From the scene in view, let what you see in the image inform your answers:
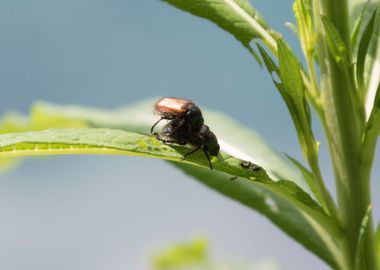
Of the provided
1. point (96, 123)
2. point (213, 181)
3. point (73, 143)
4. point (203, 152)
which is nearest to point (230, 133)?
point (213, 181)

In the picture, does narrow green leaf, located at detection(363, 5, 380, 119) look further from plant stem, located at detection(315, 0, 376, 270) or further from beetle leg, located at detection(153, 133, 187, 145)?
beetle leg, located at detection(153, 133, 187, 145)

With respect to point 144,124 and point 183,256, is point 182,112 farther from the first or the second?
point 183,256

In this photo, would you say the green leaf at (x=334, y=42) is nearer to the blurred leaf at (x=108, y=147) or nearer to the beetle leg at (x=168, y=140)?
the blurred leaf at (x=108, y=147)

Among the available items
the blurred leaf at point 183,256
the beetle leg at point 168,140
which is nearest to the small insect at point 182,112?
the beetle leg at point 168,140

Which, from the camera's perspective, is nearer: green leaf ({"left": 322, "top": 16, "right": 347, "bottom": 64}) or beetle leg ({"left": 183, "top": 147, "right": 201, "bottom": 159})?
green leaf ({"left": 322, "top": 16, "right": 347, "bottom": 64})

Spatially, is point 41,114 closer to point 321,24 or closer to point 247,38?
point 247,38

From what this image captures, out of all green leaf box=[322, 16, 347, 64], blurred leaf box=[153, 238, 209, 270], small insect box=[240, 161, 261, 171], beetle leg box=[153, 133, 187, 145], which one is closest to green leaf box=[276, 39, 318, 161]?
green leaf box=[322, 16, 347, 64]

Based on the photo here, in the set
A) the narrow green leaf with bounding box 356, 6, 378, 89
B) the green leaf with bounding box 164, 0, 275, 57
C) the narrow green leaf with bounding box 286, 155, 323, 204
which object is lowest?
the narrow green leaf with bounding box 286, 155, 323, 204

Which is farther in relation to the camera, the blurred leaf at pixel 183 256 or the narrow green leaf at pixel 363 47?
the blurred leaf at pixel 183 256
